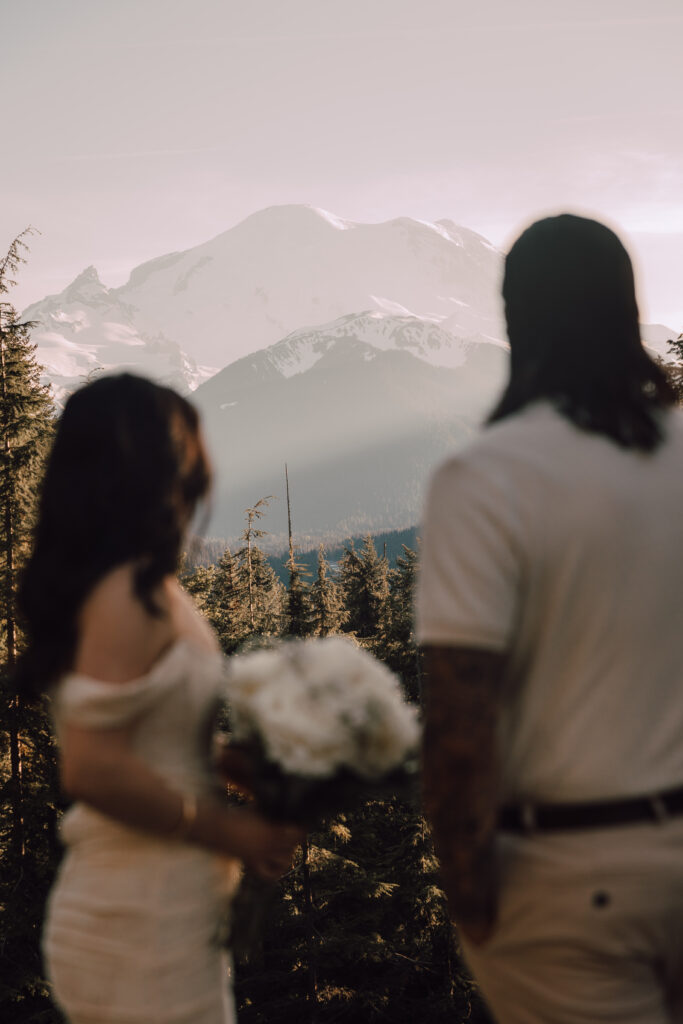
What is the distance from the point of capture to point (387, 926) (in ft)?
94.9

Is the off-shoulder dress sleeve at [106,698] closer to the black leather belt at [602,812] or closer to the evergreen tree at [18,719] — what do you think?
the black leather belt at [602,812]

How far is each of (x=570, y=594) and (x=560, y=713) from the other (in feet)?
0.91

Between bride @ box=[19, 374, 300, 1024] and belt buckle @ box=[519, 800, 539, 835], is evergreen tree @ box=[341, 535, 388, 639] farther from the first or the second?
belt buckle @ box=[519, 800, 539, 835]

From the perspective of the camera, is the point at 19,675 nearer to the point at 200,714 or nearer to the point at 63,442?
the point at 200,714

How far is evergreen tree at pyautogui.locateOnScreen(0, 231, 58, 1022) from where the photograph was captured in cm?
1583

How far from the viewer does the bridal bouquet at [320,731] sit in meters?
1.99

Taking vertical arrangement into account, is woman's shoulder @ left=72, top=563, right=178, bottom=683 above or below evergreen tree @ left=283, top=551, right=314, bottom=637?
above

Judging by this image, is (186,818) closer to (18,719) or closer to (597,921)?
(597,921)

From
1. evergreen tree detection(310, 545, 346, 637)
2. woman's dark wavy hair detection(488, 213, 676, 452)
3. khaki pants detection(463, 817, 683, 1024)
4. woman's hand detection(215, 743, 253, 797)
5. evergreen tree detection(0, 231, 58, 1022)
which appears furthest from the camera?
evergreen tree detection(310, 545, 346, 637)

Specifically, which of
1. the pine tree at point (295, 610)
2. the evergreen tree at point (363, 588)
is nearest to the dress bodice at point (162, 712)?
the pine tree at point (295, 610)

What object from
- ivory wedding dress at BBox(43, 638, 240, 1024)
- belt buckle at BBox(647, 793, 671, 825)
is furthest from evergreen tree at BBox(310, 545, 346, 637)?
belt buckle at BBox(647, 793, 671, 825)

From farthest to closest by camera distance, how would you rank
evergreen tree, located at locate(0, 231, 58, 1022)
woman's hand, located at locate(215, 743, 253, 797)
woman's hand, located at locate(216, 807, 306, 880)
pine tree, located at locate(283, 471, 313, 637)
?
pine tree, located at locate(283, 471, 313, 637), evergreen tree, located at locate(0, 231, 58, 1022), woman's hand, located at locate(215, 743, 253, 797), woman's hand, located at locate(216, 807, 306, 880)

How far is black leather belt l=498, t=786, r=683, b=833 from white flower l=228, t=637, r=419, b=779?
0.38 m

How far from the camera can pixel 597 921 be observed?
1704 mm
